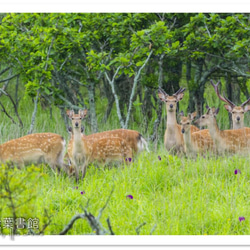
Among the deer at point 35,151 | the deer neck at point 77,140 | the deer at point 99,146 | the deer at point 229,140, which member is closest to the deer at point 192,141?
the deer at point 229,140

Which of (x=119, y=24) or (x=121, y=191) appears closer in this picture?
(x=121, y=191)

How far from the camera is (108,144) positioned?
711 centimetres

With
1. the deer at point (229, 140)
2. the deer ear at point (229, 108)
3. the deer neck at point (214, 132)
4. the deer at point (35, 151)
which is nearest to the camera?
the deer at point (35, 151)

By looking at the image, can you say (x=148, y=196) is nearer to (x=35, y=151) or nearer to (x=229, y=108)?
(x=35, y=151)

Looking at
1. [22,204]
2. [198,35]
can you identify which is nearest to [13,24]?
[198,35]

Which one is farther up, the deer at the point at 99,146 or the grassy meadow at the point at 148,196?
the deer at the point at 99,146

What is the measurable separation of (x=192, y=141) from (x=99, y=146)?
1.28m

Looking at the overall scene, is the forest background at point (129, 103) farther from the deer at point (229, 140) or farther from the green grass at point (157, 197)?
the deer at point (229, 140)

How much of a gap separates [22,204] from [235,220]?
206 centimetres

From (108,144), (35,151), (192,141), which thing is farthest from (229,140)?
(35,151)

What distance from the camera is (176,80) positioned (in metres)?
10.2

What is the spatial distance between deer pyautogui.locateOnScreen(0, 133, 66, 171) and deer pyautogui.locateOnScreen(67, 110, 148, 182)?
0.24 metres

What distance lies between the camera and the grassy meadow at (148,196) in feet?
15.5

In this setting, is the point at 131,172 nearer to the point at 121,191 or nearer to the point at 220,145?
the point at 121,191
